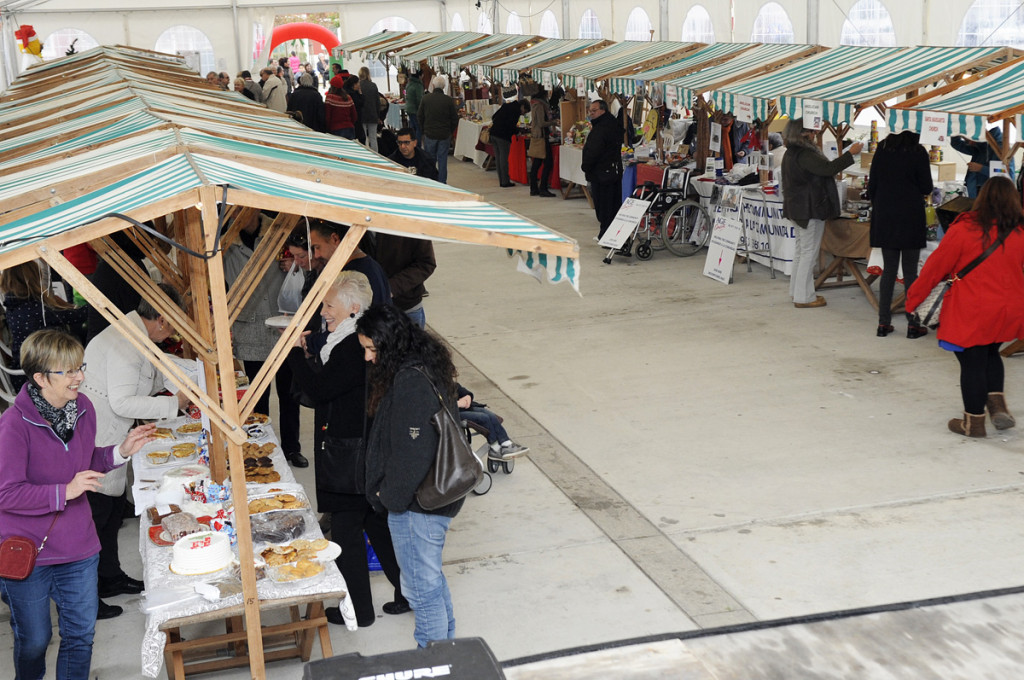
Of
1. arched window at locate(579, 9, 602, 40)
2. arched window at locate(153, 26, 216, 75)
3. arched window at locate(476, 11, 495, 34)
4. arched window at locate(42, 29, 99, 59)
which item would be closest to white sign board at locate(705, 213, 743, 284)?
arched window at locate(579, 9, 602, 40)

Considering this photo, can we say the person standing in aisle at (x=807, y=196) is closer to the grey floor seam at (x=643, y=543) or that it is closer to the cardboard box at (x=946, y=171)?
the cardboard box at (x=946, y=171)

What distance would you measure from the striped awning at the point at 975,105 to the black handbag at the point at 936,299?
1.85 metres

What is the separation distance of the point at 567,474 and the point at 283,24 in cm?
3032

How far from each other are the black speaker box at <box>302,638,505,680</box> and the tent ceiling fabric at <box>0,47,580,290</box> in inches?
67.5

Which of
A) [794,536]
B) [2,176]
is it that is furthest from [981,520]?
[2,176]

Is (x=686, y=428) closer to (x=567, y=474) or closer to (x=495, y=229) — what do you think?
(x=567, y=474)

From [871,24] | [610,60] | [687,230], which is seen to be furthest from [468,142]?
[687,230]

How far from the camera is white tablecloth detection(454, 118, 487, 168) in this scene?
2045 cm

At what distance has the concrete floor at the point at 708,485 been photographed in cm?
478

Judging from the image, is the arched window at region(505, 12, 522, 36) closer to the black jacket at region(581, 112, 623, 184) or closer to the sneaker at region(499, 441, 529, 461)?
the black jacket at region(581, 112, 623, 184)

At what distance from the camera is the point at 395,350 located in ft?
13.0

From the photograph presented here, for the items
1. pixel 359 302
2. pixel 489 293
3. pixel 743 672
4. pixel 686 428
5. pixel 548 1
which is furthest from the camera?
pixel 548 1

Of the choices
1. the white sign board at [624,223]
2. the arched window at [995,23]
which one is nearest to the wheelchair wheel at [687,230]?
the white sign board at [624,223]

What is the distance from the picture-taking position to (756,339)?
895cm
